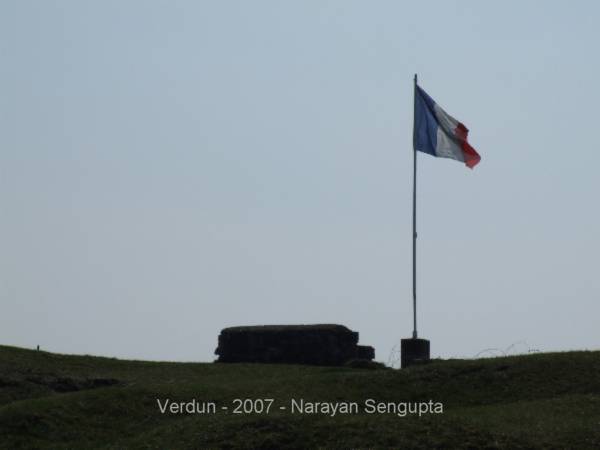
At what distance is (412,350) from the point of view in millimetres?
33969

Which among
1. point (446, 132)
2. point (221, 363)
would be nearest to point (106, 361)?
point (221, 363)

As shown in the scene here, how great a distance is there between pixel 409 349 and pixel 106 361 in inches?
362

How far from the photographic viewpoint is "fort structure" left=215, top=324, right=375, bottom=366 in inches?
1471

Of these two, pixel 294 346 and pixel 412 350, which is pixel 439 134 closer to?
pixel 412 350

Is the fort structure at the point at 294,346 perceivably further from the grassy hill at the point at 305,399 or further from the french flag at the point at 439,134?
the french flag at the point at 439,134

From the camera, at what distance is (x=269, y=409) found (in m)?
27.0

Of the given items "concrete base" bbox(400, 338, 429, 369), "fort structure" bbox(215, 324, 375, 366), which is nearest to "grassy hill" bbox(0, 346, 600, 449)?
"concrete base" bbox(400, 338, 429, 369)

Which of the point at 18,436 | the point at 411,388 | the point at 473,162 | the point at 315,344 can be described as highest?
the point at 473,162

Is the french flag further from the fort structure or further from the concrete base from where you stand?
the fort structure

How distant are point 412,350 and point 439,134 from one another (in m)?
6.49

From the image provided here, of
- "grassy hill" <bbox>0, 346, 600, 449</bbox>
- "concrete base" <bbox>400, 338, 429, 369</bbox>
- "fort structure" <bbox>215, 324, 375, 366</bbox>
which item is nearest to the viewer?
"grassy hill" <bbox>0, 346, 600, 449</bbox>

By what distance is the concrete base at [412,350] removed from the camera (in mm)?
33844

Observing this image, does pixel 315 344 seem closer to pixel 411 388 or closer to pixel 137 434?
pixel 411 388

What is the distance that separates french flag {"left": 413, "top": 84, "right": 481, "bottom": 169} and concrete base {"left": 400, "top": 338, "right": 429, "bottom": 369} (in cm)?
536
